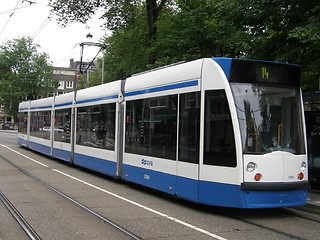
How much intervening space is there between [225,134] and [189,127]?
0.90m

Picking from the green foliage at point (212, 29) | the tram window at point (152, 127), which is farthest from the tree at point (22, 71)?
the tram window at point (152, 127)

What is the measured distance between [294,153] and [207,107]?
71.0 inches

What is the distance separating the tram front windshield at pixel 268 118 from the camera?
6.67 m

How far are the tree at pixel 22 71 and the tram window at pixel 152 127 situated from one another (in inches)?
2380

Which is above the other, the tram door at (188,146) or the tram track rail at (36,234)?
the tram door at (188,146)

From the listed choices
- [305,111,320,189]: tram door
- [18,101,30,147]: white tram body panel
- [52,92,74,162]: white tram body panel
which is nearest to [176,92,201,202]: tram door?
[305,111,320,189]: tram door

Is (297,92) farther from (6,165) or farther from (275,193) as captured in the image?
(6,165)

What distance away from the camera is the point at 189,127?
7.44 meters

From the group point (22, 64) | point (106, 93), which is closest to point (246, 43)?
point (106, 93)

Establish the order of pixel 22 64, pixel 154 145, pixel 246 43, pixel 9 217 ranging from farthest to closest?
pixel 22 64 → pixel 246 43 → pixel 154 145 → pixel 9 217

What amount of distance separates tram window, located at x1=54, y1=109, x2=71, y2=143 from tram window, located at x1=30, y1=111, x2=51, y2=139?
1261 mm

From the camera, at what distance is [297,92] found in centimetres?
740

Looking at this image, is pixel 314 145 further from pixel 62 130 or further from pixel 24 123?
pixel 24 123

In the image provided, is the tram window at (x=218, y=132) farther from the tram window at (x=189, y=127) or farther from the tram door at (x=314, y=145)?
the tram door at (x=314, y=145)
